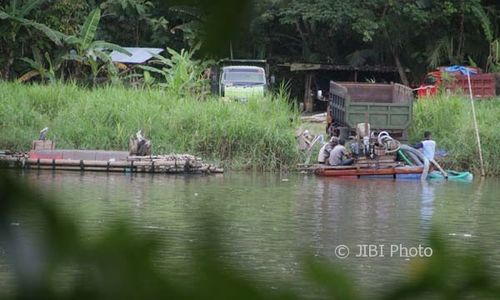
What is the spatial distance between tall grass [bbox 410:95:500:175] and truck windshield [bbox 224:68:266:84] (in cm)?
428

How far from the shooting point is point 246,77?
25656 mm

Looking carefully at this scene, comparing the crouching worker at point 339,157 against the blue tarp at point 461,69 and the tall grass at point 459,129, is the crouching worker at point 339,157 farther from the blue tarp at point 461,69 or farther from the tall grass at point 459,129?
the blue tarp at point 461,69

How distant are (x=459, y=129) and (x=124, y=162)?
778cm

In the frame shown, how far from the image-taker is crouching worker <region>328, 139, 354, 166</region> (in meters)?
20.5

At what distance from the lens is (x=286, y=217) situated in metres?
14.1

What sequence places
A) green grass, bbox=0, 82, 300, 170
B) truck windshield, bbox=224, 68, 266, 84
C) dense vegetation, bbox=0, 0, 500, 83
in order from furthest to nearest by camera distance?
truck windshield, bbox=224, 68, 266, 84 < dense vegetation, bbox=0, 0, 500, 83 < green grass, bbox=0, 82, 300, 170

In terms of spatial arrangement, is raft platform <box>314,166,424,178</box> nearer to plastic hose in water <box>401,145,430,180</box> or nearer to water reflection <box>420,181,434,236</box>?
plastic hose in water <box>401,145,430,180</box>

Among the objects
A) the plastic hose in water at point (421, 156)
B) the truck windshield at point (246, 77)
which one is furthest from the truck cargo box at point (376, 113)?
the truck windshield at point (246, 77)

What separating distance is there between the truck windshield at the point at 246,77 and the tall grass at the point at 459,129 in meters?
4.28

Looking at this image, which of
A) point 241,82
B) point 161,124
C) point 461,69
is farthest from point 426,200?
point 461,69

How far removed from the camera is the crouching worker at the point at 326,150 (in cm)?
2075

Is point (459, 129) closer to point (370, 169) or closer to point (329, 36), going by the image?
point (370, 169)

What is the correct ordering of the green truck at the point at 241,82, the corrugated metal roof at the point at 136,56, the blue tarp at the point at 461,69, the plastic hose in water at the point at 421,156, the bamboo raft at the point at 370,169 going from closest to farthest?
the plastic hose in water at the point at 421,156 < the bamboo raft at the point at 370,169 < the green truck at the point at 241,82 < the blue tarp at the point at 461,69 < the corrugated metal roof at the point at 136,56

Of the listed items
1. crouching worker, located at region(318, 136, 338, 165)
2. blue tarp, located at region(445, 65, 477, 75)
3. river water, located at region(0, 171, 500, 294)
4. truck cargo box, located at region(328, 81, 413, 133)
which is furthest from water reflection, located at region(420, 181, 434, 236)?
blue tarp, located at region(445, 65, 477, 75)
